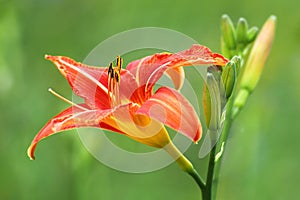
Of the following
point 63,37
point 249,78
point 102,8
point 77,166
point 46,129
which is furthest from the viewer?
point 102,8

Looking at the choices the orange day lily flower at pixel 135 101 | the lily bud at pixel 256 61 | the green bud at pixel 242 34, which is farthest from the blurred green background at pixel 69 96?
the orange day lily flower at pixel 135 101

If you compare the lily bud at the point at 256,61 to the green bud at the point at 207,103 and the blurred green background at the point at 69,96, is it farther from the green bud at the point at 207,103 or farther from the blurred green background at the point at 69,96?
the green bud at the point at 207,103

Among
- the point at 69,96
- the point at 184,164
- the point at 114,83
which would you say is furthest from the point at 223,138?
the point at 69,96

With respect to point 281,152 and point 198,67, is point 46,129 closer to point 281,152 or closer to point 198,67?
point 198,67

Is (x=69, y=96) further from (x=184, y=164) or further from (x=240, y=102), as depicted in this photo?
(x=184, y=164)

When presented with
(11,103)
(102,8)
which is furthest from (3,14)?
(102,8)

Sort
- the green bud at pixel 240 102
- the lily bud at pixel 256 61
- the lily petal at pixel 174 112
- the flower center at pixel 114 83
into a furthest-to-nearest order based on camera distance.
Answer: the lily bud at pixel 256 61
the green bud at pixel 240 102
the flower center at pixel 114 83
the lily petal at pixel 174 112
